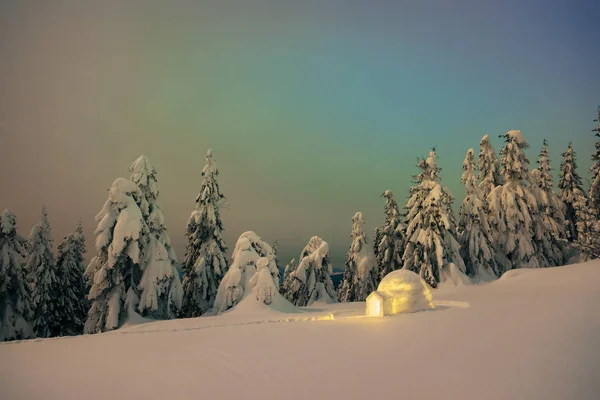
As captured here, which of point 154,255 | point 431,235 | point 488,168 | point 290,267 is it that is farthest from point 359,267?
point 154,255

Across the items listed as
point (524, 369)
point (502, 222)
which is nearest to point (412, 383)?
point (524, 369)

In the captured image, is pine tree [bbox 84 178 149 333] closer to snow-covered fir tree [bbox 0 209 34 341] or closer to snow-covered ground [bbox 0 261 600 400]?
snow-covered ground [bbox 0 261 600 400]

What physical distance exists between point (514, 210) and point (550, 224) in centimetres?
581

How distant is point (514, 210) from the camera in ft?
111

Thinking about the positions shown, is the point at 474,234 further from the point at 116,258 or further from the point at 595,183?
the point at 116,258

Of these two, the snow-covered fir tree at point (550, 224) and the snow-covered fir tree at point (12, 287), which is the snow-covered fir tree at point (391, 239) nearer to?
the snow-covered fir tree at point (550, 224)

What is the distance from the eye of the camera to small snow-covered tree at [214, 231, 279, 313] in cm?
2544

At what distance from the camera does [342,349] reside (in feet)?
38.9

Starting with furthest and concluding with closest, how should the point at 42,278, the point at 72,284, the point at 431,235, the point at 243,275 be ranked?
the point at 72,284 < the point at 42,278 < the point at 431,235 < the point at 243,275

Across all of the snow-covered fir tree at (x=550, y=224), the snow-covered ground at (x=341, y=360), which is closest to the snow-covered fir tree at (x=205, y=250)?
the snow-covered ground at (x=341, y=360)

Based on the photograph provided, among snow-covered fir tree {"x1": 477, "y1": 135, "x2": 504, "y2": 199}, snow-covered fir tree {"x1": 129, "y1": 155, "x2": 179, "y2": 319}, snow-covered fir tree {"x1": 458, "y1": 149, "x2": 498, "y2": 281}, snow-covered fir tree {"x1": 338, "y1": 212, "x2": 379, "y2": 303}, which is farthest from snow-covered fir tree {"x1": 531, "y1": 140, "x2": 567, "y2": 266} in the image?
snow-covered fir tree {"x1": 129, "y1": 155, "x2": 179, "y2": 319}

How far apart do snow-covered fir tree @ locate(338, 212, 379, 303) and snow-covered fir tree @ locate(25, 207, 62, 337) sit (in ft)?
94.1

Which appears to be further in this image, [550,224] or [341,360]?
[550,224]

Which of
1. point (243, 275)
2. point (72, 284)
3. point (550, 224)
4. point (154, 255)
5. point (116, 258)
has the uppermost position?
point (550, 224)
